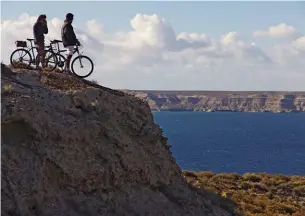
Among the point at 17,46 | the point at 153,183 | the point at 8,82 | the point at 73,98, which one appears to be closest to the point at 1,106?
the point at 8,82

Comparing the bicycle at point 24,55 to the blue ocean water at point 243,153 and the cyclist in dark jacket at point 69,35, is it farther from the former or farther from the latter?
the blue ocean water at point 243,153

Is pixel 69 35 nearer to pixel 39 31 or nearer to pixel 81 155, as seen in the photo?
pixel 39 31

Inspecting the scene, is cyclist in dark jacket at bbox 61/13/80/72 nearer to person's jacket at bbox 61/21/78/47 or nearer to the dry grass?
person's jacket at bbox 61/21/78/47

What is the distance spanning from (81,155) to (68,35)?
547cm

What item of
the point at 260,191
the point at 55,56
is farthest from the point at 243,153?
the point at 55,56

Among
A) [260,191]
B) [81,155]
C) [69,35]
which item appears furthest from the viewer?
[260,191]

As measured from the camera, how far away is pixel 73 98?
17.5 metres

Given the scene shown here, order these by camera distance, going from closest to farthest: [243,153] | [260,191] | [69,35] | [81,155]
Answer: [81,155] < [69,35] < [260,191] < [243,153]

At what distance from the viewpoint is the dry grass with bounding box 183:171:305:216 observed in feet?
84.0

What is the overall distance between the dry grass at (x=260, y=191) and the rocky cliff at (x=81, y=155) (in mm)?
5743

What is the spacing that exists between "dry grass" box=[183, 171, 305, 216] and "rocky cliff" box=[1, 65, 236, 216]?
5.74 m

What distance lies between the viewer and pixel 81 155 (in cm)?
1585

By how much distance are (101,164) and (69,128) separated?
1.64m

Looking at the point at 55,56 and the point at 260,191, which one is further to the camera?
the point at 260,191
